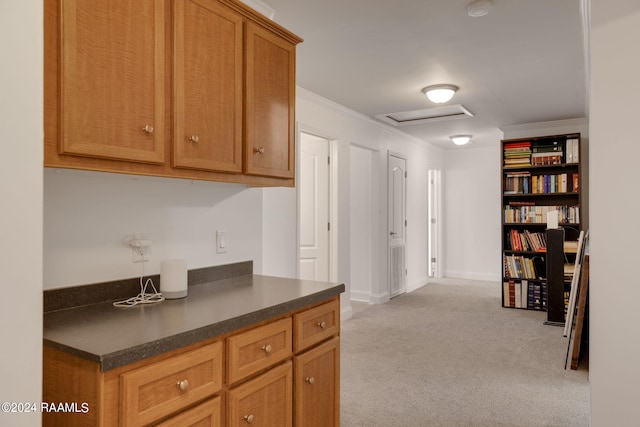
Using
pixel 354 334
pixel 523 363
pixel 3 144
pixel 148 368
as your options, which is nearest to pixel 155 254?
pixel 148 368

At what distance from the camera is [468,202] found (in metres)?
7.39

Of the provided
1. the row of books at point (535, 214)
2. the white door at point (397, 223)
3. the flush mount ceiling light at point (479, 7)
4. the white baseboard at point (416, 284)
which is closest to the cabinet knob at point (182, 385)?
the flush mount ceiling light at point (479, 7)

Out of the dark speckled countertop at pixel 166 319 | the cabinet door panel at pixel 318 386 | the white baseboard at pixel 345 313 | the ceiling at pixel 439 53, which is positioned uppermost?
the ceiling at pixel 439 53

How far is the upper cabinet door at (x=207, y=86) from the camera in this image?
64.8 inches

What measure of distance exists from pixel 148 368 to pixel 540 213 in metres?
5.37

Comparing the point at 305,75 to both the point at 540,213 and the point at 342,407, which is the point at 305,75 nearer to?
the point at 342,407

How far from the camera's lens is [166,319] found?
4.66 feet

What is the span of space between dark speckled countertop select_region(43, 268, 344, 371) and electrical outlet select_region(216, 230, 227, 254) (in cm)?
25

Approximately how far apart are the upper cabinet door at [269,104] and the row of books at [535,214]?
420 cm

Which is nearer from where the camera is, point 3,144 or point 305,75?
point 3,144

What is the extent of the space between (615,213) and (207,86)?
1.71 m

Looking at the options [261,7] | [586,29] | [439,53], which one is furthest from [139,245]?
[586,29]

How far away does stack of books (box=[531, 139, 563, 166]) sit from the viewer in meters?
5.20

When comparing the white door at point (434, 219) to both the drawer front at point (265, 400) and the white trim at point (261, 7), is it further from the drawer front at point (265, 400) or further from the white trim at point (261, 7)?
the drawer front at point (265, 400)
